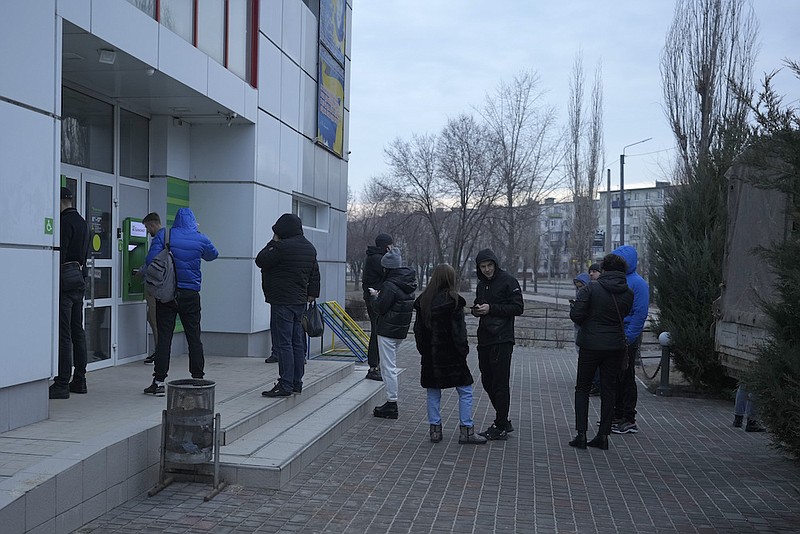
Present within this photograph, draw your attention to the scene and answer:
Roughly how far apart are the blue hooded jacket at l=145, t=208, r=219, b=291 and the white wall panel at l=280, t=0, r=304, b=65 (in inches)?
196

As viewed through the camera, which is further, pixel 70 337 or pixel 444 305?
pixel 444 305

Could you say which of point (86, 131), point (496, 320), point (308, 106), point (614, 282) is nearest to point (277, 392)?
point (496, 320)

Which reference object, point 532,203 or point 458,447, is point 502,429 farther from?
point 532,203

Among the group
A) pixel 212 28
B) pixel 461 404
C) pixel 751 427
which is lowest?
pixel 751 427

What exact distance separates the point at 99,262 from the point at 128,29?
2.92m

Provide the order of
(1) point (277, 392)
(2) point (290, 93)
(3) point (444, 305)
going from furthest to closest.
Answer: (2) point (290, 93) → (1) point (277, 392) → (3) point (444, 305)

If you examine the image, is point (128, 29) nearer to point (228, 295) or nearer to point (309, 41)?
point (228, 295)

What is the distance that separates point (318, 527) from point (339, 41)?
12.3 metres

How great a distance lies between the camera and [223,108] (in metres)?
10.6

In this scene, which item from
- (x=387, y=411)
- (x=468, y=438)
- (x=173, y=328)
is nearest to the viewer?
(x=173, y=328)

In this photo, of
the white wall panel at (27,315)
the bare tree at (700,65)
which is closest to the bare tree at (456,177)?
the bare tree at (700,65)

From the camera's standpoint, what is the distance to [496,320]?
8383mm

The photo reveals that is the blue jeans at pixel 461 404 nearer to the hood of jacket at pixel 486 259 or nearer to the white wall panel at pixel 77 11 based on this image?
the hood of jacket at pixel 486 259

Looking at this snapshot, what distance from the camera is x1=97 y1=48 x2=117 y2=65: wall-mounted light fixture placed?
25.6 ft
